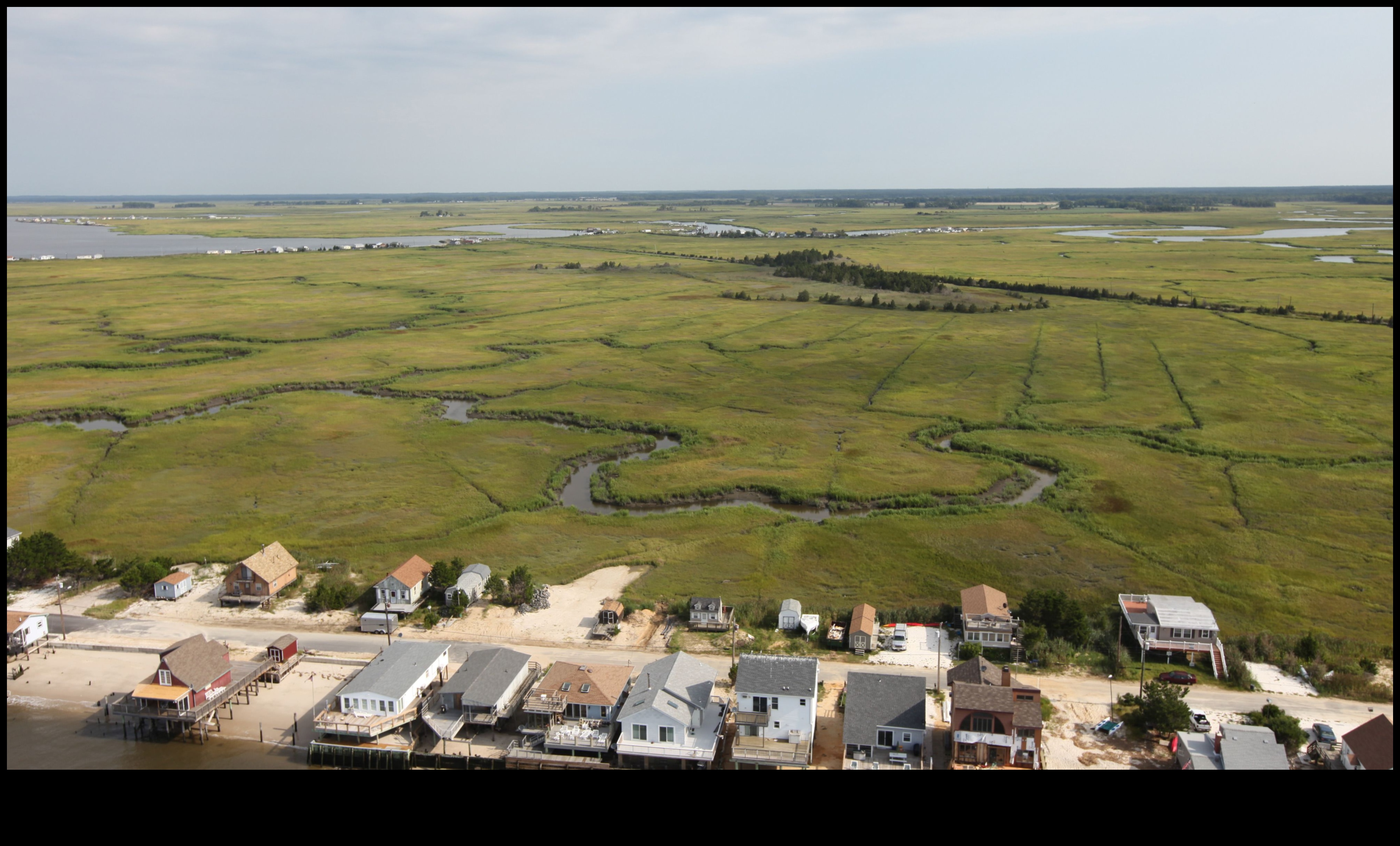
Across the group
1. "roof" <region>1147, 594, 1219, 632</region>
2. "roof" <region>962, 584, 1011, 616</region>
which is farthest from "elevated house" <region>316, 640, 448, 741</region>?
"roof" <region>1147, 594, 1219, 632</region>

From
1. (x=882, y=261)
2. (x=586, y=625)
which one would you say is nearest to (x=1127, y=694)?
(x=586, y=625)

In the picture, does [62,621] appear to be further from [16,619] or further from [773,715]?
[773,715]

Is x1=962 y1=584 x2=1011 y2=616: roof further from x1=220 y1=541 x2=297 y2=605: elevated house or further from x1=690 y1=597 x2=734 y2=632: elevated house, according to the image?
x1=220 y1=541 x2=297 y2=605: elevated house

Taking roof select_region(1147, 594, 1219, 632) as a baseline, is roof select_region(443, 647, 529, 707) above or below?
below

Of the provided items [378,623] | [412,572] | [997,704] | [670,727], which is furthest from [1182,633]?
[378,623]

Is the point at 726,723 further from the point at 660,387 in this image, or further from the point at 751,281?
the point at 751,281

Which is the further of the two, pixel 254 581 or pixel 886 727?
pixel 254 581

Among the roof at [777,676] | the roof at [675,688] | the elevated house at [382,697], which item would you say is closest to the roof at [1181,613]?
the roof at [777,676]
